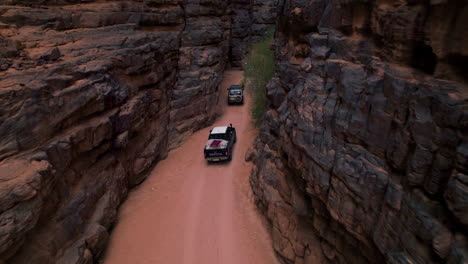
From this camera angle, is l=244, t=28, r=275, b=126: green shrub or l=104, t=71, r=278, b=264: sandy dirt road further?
l=244, t=28, r=275, b=126: green shrub

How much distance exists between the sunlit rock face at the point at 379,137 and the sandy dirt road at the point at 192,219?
2225 mm

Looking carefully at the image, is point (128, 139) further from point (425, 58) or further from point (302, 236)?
point (425, 58)

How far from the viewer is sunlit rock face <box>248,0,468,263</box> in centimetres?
569

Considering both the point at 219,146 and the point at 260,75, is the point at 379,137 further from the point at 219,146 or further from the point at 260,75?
the point at 260,75

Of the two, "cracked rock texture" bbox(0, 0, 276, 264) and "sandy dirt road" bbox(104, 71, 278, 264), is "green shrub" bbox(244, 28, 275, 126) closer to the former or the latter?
"sandy dirt road" bbox(104, 71, 278, 264)

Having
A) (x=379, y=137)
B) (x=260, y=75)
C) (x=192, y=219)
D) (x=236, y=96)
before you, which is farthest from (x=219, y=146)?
(x=379, y=137)

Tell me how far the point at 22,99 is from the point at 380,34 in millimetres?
12207

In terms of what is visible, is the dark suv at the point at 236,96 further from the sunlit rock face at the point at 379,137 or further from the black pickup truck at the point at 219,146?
the sunlit rock face at the point at 379,137

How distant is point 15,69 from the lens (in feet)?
39.8

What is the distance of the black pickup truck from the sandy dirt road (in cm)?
64

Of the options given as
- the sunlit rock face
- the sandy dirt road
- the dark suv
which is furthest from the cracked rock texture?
the sunlit rock face

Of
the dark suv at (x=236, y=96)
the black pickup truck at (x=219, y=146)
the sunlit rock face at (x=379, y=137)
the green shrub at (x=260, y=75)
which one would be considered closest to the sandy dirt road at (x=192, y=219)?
the black pickup truck at (x=219, y=146)

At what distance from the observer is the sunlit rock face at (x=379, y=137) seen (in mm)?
5691

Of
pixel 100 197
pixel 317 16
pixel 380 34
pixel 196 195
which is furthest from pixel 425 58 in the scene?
pixel 100 197
